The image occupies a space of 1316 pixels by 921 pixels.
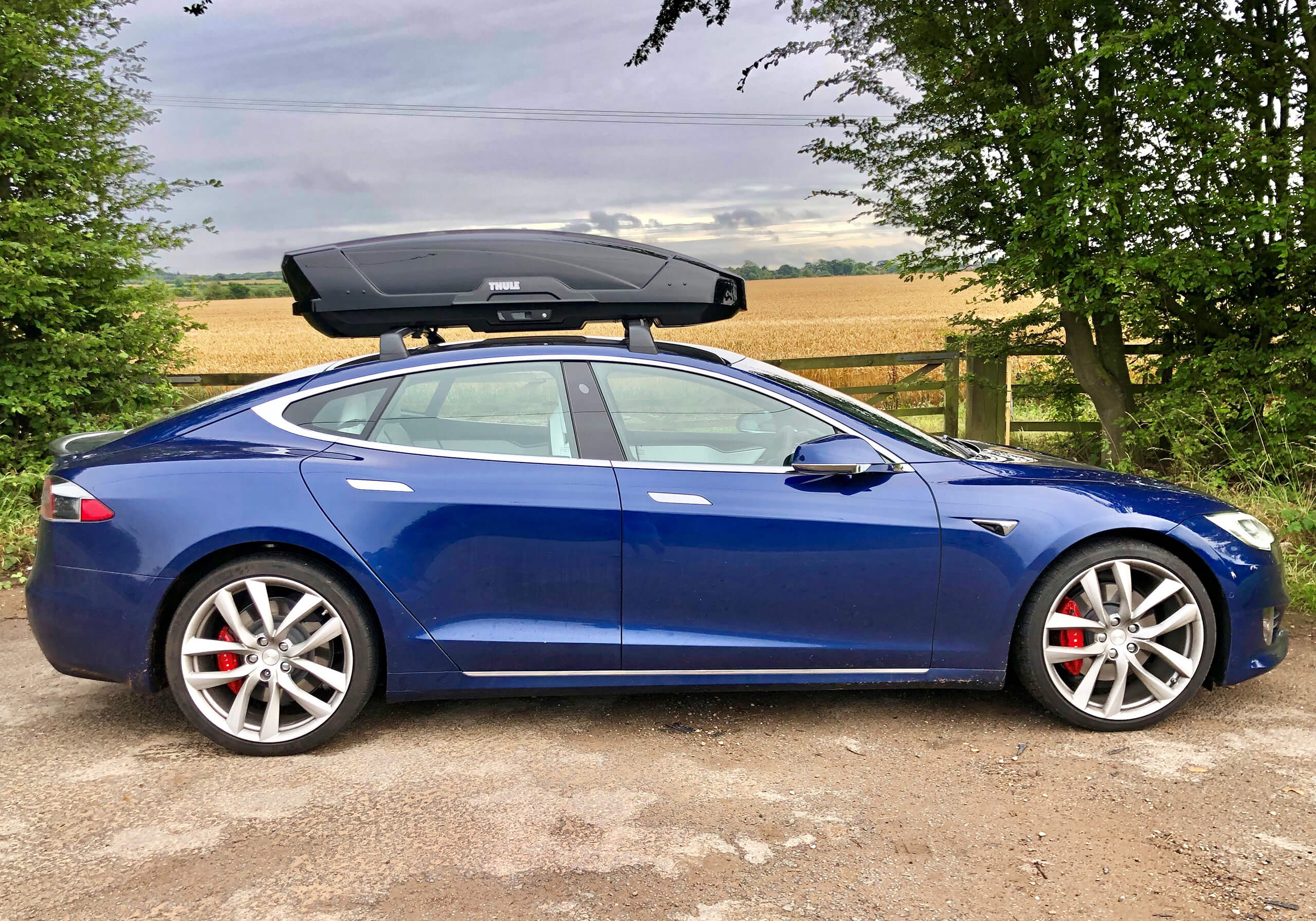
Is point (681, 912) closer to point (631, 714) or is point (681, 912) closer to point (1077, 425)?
point (631, 714)

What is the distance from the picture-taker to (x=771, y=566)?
3.43 meters

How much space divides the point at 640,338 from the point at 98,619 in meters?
2.23

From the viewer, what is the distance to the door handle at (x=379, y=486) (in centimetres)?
341

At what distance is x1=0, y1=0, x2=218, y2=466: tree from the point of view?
22.8ft

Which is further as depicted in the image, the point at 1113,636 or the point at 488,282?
the point at 488,282

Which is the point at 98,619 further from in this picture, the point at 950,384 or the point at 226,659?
the point at 950,384

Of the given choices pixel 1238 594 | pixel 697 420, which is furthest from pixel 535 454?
pixel 1238 594

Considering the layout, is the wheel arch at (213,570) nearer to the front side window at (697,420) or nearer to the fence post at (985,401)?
the front side window at (697,420)

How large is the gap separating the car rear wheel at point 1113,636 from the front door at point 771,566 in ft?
1.41

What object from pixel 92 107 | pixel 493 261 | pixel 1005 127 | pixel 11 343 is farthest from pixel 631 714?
pixel 92 107

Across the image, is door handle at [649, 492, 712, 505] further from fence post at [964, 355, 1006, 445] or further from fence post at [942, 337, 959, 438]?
fence post at [942, 337, 959, 438]

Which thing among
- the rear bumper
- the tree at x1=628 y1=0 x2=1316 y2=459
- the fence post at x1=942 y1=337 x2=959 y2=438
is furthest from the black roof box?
the fence post at x1=942 y1=337 x2=959 y2=438

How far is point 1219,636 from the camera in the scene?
144 inches

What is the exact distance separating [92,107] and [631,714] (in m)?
6.79
